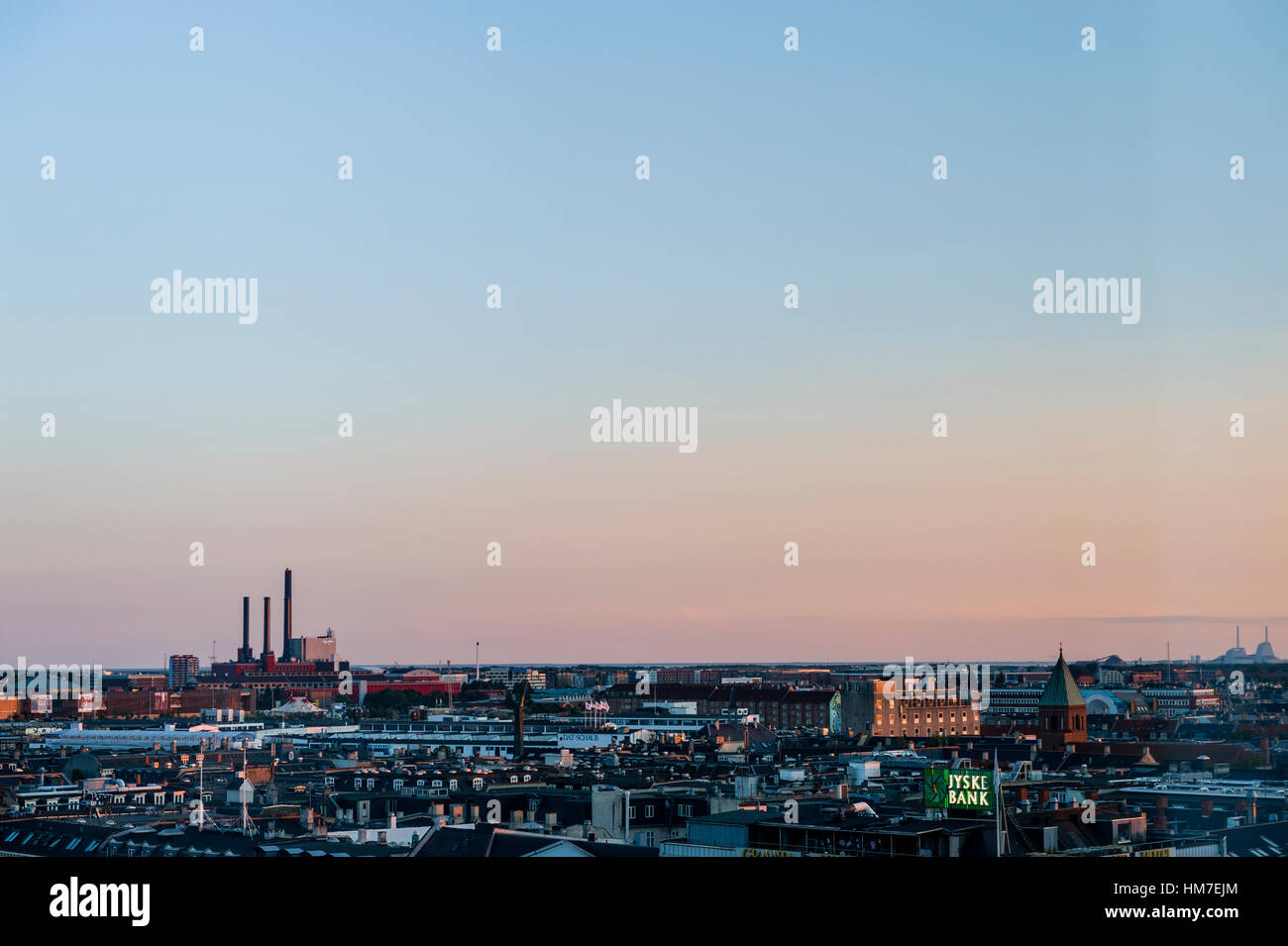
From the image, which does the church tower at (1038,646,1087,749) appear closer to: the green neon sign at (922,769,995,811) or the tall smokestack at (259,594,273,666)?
the green neon sign at (922,769,995,811)

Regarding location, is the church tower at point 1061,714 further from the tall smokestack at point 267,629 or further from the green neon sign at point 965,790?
the tall smokestack at point 267,629

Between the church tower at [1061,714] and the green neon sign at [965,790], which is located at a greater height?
the green neon sign at [965,790]

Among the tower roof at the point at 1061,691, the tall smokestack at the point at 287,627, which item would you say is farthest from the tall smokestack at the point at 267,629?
the tower roof at the point at 1061,691

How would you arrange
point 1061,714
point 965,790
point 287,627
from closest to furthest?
point 965,790, point 1061,714, point 287,627

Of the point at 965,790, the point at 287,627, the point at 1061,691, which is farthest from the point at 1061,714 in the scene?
the point at 287,627

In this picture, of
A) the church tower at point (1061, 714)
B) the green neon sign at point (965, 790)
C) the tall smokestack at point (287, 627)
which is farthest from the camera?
the tall smokestack at point (287, 627)

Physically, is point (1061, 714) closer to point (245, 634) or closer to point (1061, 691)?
point (1061, 691)
